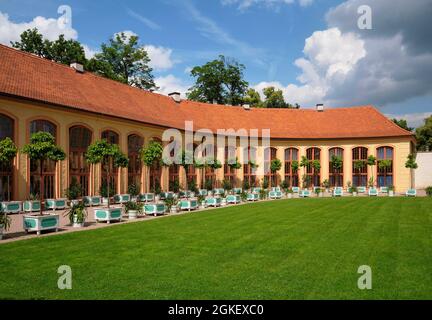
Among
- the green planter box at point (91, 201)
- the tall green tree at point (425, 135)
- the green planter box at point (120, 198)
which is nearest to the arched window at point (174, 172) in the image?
the green planter box at point (120, 198)

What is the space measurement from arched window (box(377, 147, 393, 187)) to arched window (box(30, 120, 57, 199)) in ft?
95.6

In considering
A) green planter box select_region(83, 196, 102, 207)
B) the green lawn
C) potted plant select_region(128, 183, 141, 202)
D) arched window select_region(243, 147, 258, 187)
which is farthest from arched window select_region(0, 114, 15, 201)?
arched window select_region(243, 147, 258, 187)

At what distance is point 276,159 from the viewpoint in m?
37.6

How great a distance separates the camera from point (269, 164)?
3972cm

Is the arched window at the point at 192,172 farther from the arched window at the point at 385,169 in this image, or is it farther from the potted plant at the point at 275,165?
the arched window at the point at 385,169

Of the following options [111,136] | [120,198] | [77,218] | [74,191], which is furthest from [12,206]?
[111,136]

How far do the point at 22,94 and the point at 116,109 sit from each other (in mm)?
7805

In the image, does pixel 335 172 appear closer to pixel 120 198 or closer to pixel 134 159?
pixel 134 159

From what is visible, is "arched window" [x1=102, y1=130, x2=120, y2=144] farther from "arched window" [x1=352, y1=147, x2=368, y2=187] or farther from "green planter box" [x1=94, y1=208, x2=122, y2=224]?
"arched window" [x1=352, y1=147, x2=368, y2=187]

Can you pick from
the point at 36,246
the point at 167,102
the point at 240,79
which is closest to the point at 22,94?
the point at 36,246

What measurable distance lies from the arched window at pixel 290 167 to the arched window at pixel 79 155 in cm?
2211

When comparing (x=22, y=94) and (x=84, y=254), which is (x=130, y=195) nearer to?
(x=22, y=94)

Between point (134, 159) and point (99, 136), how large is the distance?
400 cm
